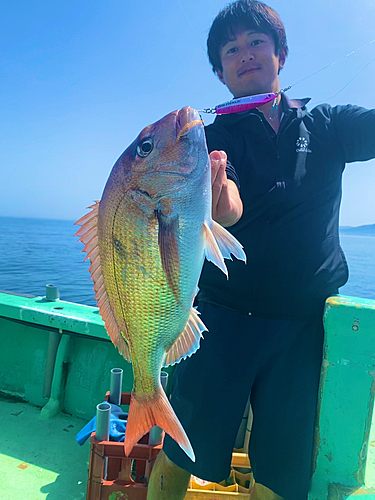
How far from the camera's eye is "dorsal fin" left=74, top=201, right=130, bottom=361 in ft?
4.58

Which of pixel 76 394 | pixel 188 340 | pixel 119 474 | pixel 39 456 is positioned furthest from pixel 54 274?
pixel 188 340

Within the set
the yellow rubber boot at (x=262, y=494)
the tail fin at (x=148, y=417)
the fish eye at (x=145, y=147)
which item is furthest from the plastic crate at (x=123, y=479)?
the fish eye at (x=145, y=147)

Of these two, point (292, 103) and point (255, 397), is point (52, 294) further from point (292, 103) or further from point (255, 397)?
point (292, 103)

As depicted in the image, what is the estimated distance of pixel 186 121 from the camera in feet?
4.33

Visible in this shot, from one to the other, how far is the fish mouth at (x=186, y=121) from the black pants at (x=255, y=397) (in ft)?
3.29

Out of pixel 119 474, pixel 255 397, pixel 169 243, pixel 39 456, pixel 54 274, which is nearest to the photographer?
pixel 169 243

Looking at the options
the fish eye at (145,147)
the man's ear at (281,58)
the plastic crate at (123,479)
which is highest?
the man's ear at (281,58)

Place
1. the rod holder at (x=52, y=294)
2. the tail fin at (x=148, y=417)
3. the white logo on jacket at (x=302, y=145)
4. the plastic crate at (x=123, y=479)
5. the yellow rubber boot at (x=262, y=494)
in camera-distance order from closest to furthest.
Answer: the tail fin at (x=148, y=417), the yellow rubber boot at (x=262, y=494), the white logo on jacket at (x=302, y=145), the plastic crate at (x=123, y=479), the rod holder at (x=52, y=294)

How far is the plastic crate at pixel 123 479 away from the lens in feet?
7.02

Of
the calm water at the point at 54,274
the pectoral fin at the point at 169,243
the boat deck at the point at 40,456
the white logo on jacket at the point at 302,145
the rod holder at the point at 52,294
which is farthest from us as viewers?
the calm water at the point at 54,274

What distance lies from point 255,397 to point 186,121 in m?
1.45

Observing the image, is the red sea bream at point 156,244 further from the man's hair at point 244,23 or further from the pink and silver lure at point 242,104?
the man's hair at point 244,23

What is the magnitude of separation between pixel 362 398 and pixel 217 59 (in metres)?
2.12

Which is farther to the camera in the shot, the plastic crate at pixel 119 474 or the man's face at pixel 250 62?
the plastic crate at pixel 119 474
